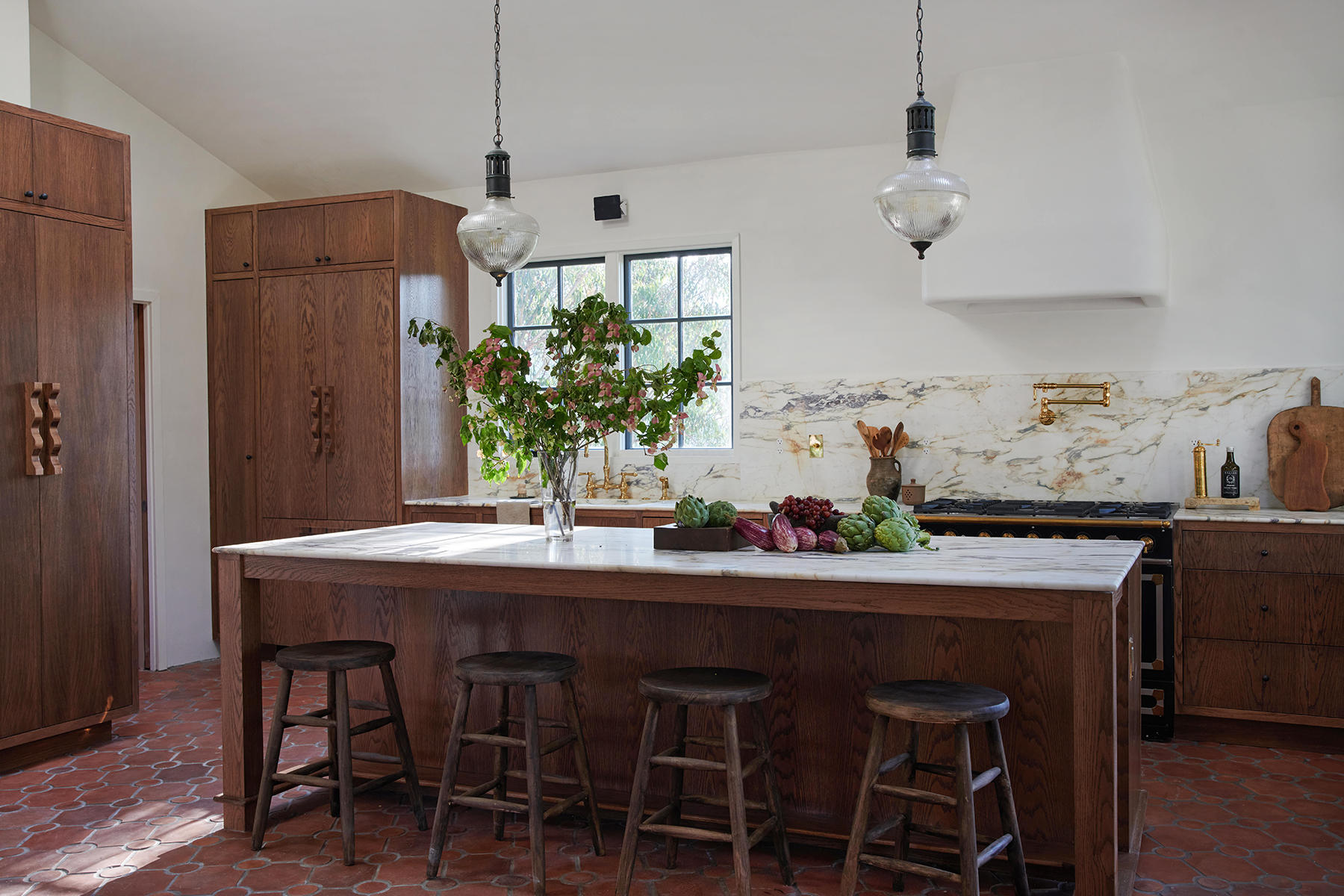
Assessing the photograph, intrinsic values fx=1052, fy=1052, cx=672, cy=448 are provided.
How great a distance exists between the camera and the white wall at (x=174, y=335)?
237 inches

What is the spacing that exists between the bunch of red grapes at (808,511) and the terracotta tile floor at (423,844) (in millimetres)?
1035

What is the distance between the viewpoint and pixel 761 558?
2988 mm

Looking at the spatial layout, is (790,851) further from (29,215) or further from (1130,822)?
(29,215)

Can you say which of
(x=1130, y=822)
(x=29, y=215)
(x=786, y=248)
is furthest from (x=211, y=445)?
(x=1130, y=822)

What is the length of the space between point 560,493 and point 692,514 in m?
0.55

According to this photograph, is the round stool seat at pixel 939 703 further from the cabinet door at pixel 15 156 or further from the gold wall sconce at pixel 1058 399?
the cabinet door at pixel 15 156

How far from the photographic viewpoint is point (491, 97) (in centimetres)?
573

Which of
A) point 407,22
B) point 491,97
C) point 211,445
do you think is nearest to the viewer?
point 407,22

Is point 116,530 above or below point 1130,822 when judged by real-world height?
above

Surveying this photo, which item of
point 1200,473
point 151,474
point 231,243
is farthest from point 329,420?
point 1200,473

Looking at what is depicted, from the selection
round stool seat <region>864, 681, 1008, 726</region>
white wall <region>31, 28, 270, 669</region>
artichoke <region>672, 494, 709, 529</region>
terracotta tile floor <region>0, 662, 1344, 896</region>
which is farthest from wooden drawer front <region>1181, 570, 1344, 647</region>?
white wall <region>31, 28, 270, 669</region>

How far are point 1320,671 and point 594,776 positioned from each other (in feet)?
10.2

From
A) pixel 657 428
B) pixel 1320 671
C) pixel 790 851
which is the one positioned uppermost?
pixel 657 428

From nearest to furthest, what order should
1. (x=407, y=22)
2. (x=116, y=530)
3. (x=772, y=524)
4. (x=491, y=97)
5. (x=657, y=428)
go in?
(x=772, y=524), (x=657, y=428), (x=116, y=530), (x=407, y=22), (x=491, y=97)
